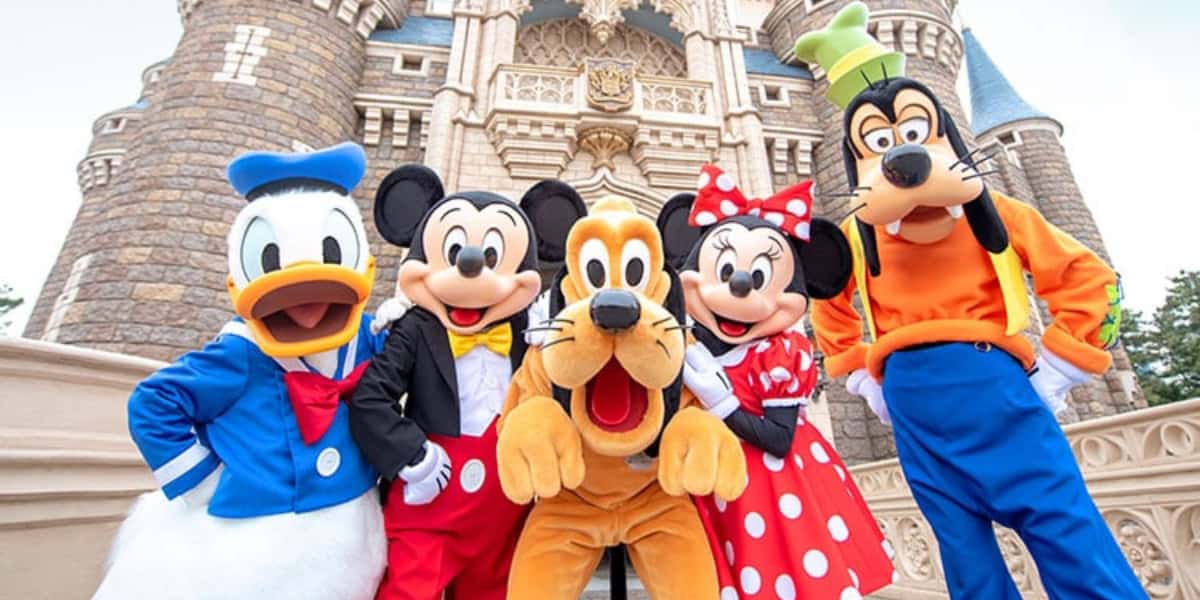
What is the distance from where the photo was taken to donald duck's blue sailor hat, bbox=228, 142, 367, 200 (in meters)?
1.31

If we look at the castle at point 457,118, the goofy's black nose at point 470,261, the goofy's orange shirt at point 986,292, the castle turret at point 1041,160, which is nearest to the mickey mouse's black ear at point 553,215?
the goofy's black nose at point 470,261

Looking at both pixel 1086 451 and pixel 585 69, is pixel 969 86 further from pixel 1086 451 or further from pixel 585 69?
pixel 1086 451

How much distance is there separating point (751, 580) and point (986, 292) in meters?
1.04

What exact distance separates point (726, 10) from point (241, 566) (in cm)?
858

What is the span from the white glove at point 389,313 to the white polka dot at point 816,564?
1.23m

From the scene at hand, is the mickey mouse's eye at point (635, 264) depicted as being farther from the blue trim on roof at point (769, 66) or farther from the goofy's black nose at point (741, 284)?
the blue trim on roof at point (769, 66)

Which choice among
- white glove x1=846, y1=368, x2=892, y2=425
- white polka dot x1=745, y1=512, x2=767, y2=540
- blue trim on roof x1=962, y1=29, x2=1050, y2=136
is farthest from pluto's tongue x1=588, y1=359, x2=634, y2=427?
blue trim on roof x1=962, y1=29, x2=1050, y2=136

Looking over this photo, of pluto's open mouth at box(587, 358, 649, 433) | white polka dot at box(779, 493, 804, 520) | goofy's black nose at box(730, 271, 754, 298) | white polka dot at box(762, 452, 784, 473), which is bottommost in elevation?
white polka dot at box(779, 493, 804, 520)

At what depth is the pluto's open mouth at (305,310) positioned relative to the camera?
1128 mm

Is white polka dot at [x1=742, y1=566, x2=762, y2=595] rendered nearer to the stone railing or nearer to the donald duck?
the donald duck

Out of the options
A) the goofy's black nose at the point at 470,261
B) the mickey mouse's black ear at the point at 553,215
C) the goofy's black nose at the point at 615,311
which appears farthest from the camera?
the mickey mouse's black ear at the point at 553,215

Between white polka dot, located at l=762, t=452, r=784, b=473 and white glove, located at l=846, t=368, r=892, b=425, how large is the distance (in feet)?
1.74

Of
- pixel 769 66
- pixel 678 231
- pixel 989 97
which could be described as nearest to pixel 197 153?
pixel 678 231

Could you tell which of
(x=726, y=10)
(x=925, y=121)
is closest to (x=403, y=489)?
(x=925, y=121)
